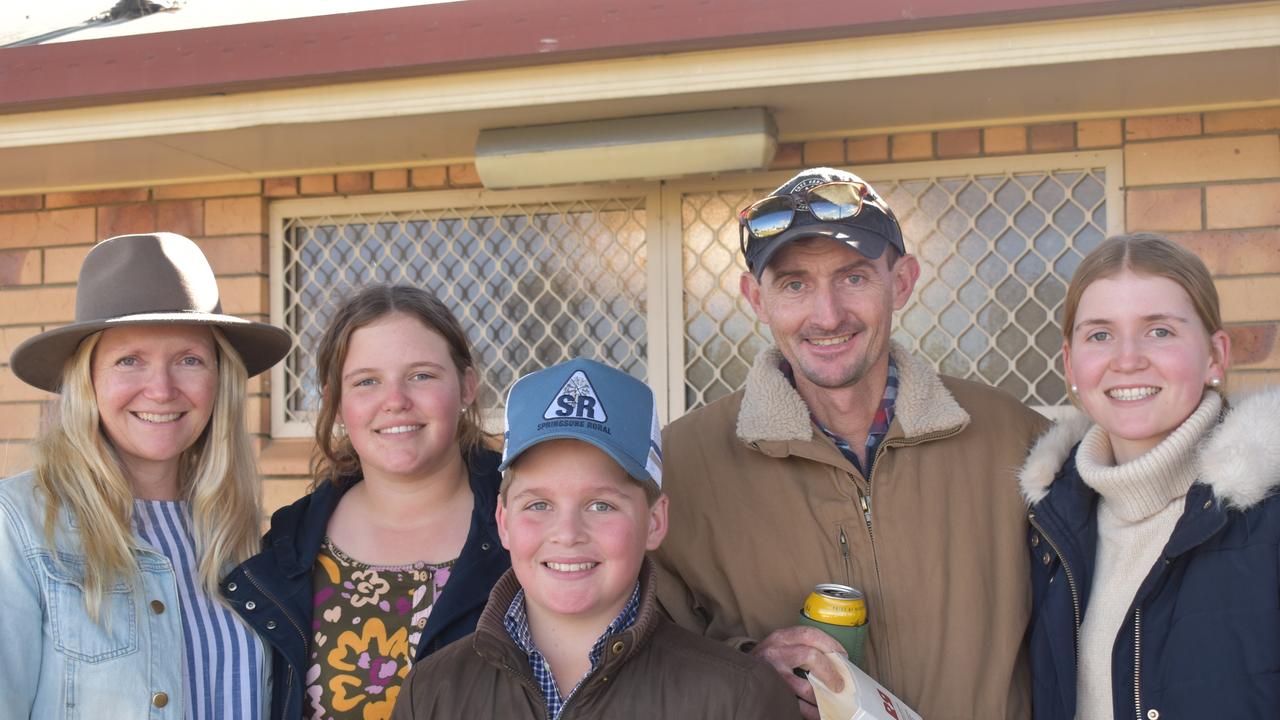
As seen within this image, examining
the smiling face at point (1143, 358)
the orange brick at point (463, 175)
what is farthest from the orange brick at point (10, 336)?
the smiling face at point (1143, 358)

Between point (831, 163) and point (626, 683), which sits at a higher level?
point (831, 163)

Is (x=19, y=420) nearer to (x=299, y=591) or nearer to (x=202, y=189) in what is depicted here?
(x=202, y=189)

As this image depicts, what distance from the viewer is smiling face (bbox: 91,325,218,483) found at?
219cm

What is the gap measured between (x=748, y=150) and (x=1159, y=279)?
1.53 metres

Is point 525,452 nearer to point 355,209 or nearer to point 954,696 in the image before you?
point 954,696

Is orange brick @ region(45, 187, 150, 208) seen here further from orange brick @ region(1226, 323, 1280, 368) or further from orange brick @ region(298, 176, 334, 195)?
orange brick @ region(1226, 323, 1280, 368)

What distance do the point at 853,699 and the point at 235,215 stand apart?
3338 millimetres

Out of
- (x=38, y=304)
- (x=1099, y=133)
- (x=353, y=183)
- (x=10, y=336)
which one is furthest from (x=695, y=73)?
(x=10, y=336)

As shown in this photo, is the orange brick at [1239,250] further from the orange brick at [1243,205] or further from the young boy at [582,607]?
the young boy at [582,607]

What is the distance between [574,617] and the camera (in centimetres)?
188

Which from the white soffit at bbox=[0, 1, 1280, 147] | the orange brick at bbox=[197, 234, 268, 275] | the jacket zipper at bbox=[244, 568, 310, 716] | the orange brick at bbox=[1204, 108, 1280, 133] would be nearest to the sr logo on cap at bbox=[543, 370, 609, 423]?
the jacket zipper at bbox=[244, 568, 310, 716]

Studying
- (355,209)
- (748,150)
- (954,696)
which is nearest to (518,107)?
(748,150)

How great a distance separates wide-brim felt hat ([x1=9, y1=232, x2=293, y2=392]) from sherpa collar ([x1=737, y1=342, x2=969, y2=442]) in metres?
1.11

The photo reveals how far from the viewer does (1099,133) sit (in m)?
3.56
